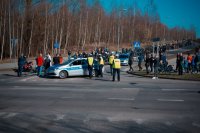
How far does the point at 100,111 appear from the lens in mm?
10648

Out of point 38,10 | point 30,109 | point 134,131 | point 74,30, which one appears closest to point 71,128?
point 134,131

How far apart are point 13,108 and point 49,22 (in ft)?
179

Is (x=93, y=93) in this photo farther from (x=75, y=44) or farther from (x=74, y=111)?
(x=75, y=44)

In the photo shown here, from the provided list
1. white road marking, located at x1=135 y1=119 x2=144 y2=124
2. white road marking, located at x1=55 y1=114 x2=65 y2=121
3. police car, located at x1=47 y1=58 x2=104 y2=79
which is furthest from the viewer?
police car, located at x1=47 y1=58 x2=104 y2=79

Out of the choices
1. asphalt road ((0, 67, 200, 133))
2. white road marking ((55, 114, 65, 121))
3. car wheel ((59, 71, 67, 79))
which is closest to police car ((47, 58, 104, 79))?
car wheel ((59, 71, 67, 79))

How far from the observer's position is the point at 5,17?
5434 centimetres

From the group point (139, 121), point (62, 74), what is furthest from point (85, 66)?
point (139, 121)

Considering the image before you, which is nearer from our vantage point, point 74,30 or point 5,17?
point 5,17

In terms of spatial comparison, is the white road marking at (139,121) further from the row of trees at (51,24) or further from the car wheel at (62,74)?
the row of trees at (51,24)

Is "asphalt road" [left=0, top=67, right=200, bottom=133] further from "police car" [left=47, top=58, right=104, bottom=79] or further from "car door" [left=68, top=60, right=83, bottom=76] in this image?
"car door" [left=68, top=60, right=83, bottom=76]

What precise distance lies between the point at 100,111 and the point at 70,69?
12807 mm

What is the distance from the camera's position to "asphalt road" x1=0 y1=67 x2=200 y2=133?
8.57 meters

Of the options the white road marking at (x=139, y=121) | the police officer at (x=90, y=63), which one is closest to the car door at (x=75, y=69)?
the police officer at (x=90, y=63)

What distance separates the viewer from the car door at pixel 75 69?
23.2 meters
